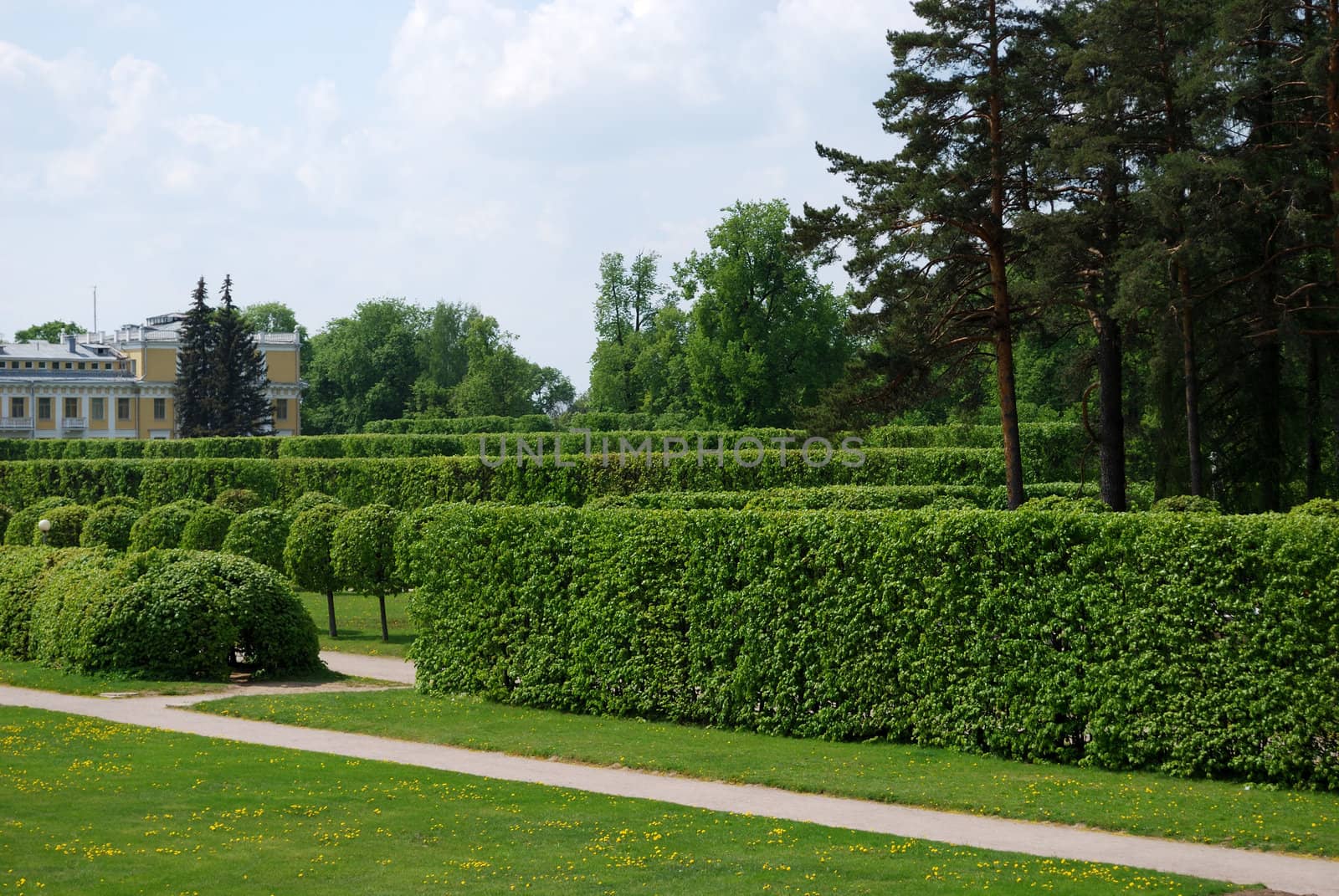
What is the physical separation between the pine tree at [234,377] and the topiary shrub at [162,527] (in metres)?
50.4

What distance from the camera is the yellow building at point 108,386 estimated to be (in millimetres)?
100312

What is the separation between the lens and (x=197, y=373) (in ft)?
281

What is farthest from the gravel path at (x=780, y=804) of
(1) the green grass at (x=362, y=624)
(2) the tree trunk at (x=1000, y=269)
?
(2) the tree trunk at (x=1000, y=269)

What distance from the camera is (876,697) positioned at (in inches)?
554

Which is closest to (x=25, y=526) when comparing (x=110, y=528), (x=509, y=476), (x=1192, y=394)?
(x=110, y=528)

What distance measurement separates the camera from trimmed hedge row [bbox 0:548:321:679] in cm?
1983

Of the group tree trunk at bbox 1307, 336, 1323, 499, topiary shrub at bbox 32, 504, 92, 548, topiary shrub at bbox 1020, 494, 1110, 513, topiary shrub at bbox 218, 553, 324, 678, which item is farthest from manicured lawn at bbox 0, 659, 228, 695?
tree trunk at bbox 1307, 336, 1323, 499

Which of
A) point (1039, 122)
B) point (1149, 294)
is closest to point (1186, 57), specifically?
point (1039, 122)

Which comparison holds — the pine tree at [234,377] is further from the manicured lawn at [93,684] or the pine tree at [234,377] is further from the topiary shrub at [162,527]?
the manicured lawn at [93,684]

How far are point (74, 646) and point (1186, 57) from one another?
73.3 ft

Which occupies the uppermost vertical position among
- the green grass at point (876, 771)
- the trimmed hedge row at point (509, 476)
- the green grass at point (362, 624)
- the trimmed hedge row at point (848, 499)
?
the trimmed hedge row at point (509, 476)

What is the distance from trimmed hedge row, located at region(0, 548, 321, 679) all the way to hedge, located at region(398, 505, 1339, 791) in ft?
11.3

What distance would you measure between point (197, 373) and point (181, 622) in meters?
70.3

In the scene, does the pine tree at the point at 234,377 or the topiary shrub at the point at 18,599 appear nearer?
the topiary shrub at the point at 18,599
